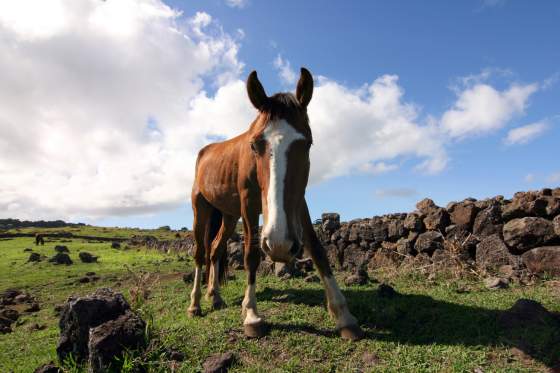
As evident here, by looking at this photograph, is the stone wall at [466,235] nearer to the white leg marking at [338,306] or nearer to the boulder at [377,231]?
the boulder at [377,231]

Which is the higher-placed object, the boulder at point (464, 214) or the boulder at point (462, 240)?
the boulder at point (464, 214)

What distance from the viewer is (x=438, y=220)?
7953 mm

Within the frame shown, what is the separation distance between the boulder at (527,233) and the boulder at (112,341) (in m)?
6.04

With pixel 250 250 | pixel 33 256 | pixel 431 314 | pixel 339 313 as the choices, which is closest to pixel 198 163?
pixel 250 250

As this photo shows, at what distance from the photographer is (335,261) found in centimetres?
976

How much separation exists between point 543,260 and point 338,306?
3965 millimetres

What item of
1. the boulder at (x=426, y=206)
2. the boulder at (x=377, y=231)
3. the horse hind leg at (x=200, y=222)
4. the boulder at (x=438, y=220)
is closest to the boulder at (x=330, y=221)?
the boulder at (x=377, y=231)

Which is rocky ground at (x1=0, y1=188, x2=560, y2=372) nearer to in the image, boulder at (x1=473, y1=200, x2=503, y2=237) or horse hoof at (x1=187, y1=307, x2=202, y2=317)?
boulder at (x1=473, y1=200, x2=503, y2=237)

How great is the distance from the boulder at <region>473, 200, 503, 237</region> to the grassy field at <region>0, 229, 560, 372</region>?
3.70ft

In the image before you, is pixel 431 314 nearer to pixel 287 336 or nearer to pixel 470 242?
pixel 287 336

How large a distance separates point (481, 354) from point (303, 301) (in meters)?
2.70

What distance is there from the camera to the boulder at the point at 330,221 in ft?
33.6

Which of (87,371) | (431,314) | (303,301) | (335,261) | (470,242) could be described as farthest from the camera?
(335,261)

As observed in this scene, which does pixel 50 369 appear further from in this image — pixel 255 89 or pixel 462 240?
pixel 462 240
